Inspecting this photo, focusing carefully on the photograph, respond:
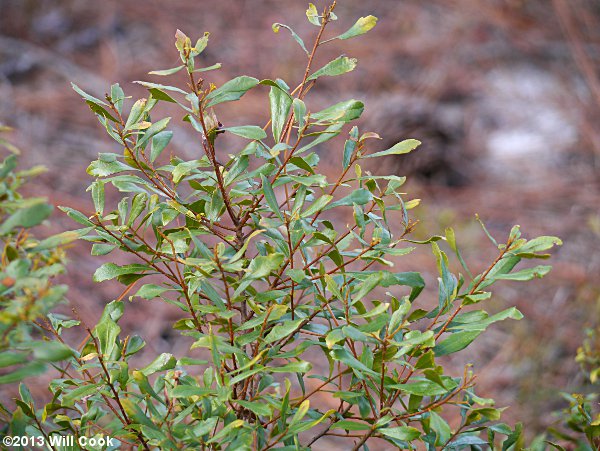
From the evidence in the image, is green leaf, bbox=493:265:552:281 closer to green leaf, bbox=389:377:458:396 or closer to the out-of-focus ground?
green leaf, bbox=389:377:458:396

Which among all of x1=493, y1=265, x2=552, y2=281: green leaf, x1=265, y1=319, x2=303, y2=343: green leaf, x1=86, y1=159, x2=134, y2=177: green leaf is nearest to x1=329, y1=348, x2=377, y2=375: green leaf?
x1=265, y1=319, x2=303, y2=343: green leaf

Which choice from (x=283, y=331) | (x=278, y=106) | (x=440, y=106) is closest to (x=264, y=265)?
(x=283, y=331)

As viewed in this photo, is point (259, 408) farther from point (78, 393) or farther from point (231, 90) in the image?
point (231, 90)

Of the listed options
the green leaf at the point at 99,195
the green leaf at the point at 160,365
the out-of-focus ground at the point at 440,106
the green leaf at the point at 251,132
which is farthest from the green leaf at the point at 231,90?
the out-of-focus ground at the point at 440,106

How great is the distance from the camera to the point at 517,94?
3.00m

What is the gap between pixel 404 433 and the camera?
593 millimetres

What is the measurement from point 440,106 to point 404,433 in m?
2.56

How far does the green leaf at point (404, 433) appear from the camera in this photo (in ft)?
1.92

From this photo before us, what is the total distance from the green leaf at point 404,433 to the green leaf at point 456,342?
0.08 meters

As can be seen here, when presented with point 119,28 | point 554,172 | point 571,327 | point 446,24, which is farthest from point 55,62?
point 571,327

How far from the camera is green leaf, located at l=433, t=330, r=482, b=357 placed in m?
0.61

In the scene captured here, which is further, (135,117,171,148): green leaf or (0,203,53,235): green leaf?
(135,117,171,148): green leaf

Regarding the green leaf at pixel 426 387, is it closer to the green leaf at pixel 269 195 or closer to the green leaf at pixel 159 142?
the green leaf at pixel 269 195

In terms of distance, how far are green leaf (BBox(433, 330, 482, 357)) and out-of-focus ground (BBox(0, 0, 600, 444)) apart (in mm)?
1219
